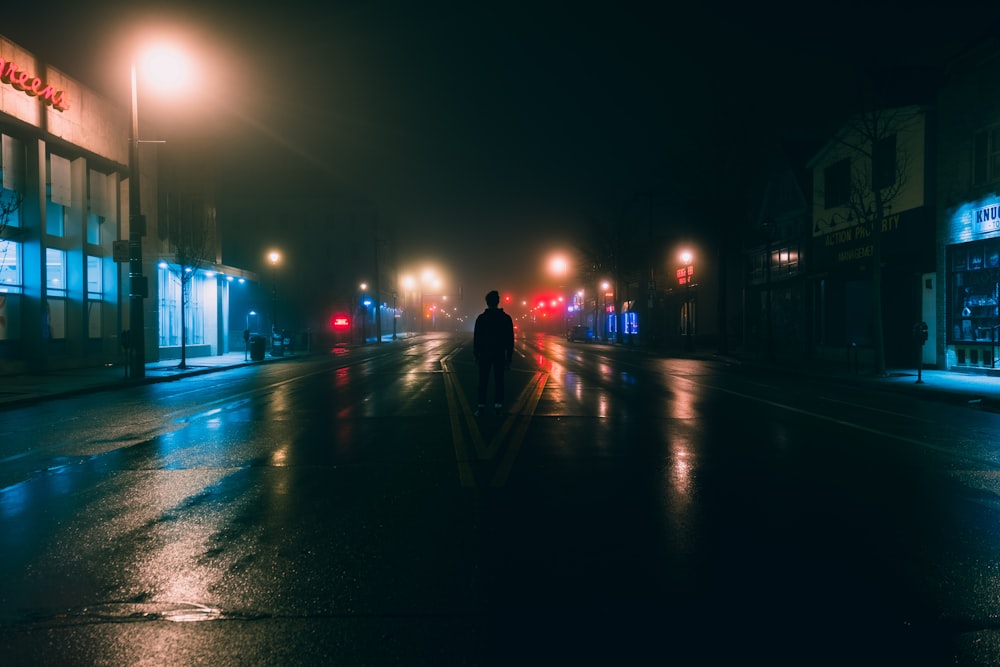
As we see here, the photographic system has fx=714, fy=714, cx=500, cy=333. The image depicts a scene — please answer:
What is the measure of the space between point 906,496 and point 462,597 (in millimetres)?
4663

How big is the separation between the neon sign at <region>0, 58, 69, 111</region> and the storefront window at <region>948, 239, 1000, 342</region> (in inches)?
1166

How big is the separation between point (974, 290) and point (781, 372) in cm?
629

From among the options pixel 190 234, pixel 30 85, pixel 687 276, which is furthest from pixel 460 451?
pixel 687 276

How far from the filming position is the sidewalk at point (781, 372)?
625 inches

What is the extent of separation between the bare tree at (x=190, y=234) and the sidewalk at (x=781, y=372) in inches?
189

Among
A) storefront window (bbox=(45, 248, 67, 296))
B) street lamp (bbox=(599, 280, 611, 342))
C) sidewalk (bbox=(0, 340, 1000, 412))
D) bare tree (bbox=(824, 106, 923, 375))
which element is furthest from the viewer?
street lamp (bbox=(599, 280, 611, 342))

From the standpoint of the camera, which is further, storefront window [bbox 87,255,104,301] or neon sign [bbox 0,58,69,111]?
storefront window [bbox 87,255,104,301]

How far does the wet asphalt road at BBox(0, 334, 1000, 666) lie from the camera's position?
11.8ft

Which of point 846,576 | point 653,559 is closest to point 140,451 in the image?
point 653,559

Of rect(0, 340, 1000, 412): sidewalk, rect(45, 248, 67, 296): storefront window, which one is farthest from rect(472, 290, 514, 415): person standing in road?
rect(45, 248, 67, 296): storefront window

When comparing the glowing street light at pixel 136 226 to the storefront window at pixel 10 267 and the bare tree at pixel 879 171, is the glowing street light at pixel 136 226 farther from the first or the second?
the bare tree at pixel 879 171

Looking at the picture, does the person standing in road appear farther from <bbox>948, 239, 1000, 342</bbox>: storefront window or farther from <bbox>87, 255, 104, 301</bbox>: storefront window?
<bbox>87, 255, 104, 301</bbox>: storefront window

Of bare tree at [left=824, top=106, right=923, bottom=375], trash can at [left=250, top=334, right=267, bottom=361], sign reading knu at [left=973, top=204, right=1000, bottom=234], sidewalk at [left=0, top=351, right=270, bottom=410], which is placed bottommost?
sidewalk at [left=0, top=351, right=270, bottom=410]

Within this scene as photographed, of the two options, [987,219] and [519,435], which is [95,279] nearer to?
[519,435]
